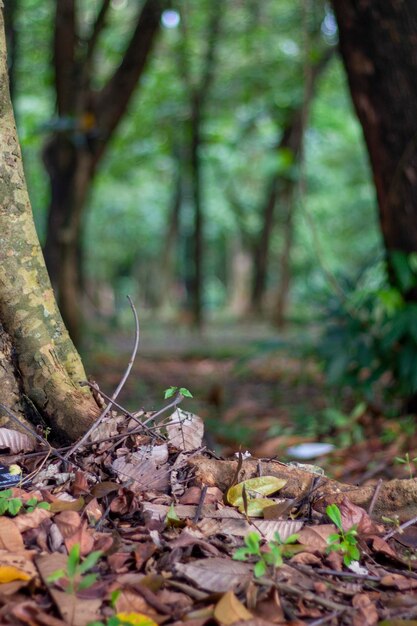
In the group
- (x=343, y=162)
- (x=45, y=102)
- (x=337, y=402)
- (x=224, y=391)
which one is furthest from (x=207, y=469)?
(x=343, y=162)

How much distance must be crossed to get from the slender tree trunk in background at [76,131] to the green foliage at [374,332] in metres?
3.44

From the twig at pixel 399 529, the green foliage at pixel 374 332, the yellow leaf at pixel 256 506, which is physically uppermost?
the yellow leaf at pixel 256 506

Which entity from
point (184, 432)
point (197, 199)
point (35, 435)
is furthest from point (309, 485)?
point (197, 199)

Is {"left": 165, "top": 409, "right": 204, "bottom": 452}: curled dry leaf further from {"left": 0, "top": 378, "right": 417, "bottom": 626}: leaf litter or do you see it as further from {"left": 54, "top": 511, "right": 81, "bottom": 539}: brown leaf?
{"left": 54, "top": 511, "right": 81, "bottom": 539}: brown leaf

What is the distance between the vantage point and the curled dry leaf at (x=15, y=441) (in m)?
2.03

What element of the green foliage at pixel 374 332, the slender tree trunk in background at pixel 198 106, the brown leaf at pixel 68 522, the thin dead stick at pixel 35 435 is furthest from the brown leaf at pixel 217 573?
the slender tree trunk in background at pixel 198 106

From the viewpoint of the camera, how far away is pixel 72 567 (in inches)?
56.1

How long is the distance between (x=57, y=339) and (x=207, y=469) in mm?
579

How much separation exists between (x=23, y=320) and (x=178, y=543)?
797mm

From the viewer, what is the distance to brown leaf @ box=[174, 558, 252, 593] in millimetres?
1589

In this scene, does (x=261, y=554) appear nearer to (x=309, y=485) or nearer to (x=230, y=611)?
(x=230, y=611)

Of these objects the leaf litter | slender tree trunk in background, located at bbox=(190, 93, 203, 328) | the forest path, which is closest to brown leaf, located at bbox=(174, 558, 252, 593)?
the leaf litter

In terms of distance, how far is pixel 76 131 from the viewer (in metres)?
7.25

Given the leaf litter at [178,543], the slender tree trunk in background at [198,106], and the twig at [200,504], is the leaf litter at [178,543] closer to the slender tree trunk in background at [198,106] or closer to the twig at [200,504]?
the twig at [200,504]
